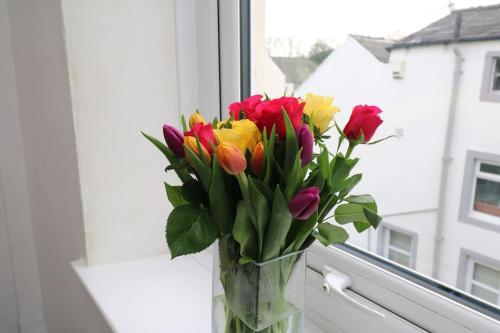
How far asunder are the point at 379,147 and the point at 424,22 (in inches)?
8.5

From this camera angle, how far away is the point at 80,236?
1042 mm

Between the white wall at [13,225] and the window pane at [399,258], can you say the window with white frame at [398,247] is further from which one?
the white wall at [13,225]

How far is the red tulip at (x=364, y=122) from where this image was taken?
0.45 meters

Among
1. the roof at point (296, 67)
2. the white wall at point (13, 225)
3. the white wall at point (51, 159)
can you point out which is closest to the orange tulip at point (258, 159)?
the roof at point (296, 67)

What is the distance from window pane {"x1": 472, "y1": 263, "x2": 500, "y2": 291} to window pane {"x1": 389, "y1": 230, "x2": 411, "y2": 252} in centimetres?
11

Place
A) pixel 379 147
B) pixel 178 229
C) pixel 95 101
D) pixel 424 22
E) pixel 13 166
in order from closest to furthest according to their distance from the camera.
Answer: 1. pixel 178 229
2. pixel 424 22
3. pixel 379 147
4. pixel 95 101
5. pixel 13 166

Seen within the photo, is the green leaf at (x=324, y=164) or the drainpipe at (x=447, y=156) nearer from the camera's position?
the green leaf at (x=324, y=164)

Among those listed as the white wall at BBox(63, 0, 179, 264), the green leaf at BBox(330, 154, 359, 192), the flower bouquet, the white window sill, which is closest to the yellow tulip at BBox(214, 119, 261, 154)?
the flower bouquet

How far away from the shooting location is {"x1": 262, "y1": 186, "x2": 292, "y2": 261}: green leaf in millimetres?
456

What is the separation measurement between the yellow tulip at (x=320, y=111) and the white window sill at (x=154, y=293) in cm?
46

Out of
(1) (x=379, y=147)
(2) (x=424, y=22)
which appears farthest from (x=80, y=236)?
(2) (x=424, y=22)

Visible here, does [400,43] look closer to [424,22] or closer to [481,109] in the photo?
[424,22]

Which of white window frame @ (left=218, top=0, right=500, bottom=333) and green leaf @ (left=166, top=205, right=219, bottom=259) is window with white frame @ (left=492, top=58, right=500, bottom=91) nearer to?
white window frame @ (left=218, top=0, right=500, bottom=333)

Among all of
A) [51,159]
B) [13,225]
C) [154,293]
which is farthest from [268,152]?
[13,225]
